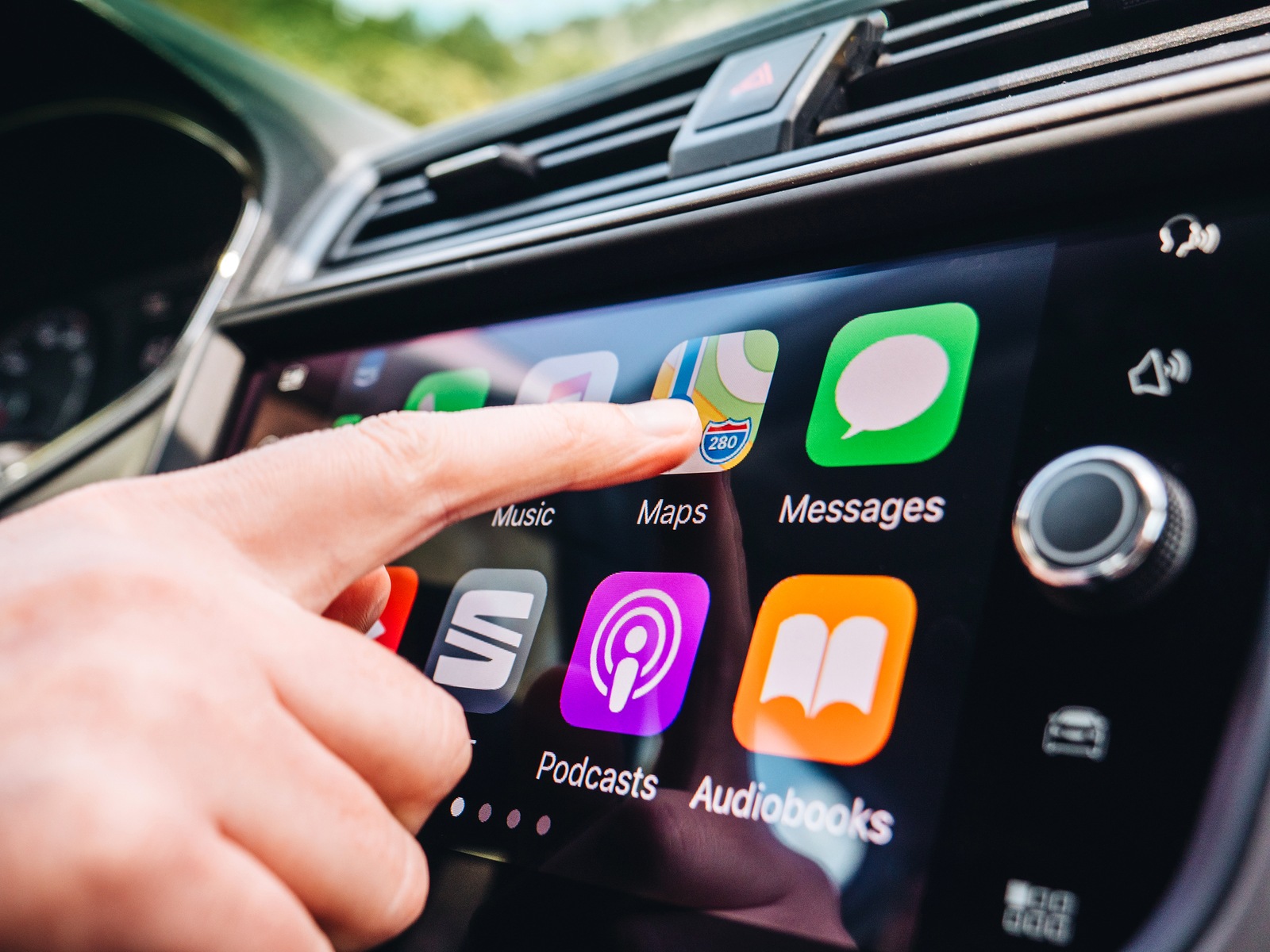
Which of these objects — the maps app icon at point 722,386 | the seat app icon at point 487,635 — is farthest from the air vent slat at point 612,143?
the seat app icon at point 487,635

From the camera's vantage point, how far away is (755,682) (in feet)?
1.79

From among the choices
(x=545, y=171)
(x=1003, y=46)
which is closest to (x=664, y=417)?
(x=1003, y=46)

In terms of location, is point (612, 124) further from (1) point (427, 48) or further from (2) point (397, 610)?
(1) point (427, 48)

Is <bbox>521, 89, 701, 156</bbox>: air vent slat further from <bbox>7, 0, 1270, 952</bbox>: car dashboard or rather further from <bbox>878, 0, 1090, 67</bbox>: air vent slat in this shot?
<bbox>878, 0, 1090, 67</bbox>: air vent slat

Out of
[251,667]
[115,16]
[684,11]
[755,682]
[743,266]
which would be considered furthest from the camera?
[684,11]

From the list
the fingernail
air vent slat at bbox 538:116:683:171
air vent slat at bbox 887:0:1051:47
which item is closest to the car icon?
the fingernail

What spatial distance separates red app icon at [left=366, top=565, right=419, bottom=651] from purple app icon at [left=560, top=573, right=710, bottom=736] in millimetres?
184

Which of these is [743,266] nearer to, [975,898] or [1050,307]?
[1050,307]

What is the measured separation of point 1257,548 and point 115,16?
5.10 ft

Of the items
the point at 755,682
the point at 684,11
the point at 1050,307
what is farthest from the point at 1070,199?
the point at 684,11

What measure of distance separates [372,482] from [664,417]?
207mm

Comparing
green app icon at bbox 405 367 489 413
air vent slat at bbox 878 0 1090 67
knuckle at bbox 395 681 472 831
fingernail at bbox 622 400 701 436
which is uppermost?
air vent slat at bbox 878 0 1090 67

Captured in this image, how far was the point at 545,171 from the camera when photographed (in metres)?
1.01

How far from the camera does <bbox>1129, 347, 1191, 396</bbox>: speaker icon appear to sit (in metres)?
0.49
